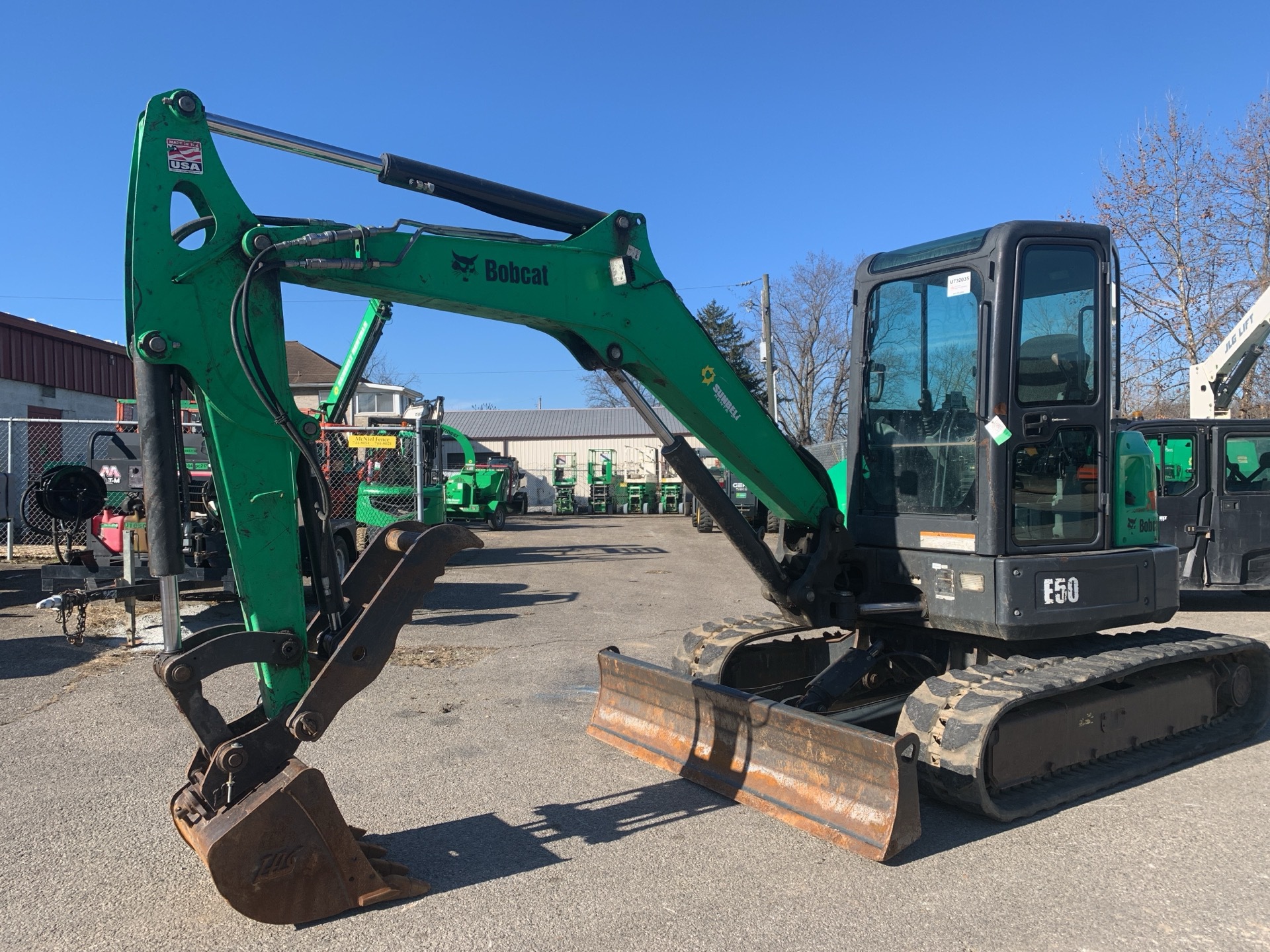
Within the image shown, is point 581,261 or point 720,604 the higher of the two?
point 581,261

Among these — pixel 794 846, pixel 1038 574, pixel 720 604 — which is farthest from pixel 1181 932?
pixel 720 604

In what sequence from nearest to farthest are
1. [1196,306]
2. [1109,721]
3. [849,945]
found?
1. [849,945]
2. [1109,721]
3. [1196,306]

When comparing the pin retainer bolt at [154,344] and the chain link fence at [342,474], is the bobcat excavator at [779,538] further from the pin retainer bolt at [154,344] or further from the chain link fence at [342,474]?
the chain link fence at [342,474]

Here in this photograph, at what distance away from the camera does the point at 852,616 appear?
5.67m

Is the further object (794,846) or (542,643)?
(542,643)

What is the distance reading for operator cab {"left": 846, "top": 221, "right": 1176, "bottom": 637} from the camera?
5215 mm

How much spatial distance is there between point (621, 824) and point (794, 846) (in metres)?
0.88

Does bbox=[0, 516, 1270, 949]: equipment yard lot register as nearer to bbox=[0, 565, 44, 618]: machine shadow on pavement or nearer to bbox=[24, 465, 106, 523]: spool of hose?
bbox=[24, 465, 106, 523]: spool of hose

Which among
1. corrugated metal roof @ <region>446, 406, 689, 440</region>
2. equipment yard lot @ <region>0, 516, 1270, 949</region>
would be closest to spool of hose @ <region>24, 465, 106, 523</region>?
equipment yard lot @ <region>0, 516, 1270, 949</region>

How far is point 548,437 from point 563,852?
1836 inches

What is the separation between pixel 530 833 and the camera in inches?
185

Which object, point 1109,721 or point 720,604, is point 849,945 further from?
point 720,604

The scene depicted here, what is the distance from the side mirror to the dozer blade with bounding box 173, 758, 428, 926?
388 centimetres

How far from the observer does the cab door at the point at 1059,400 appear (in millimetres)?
5262
